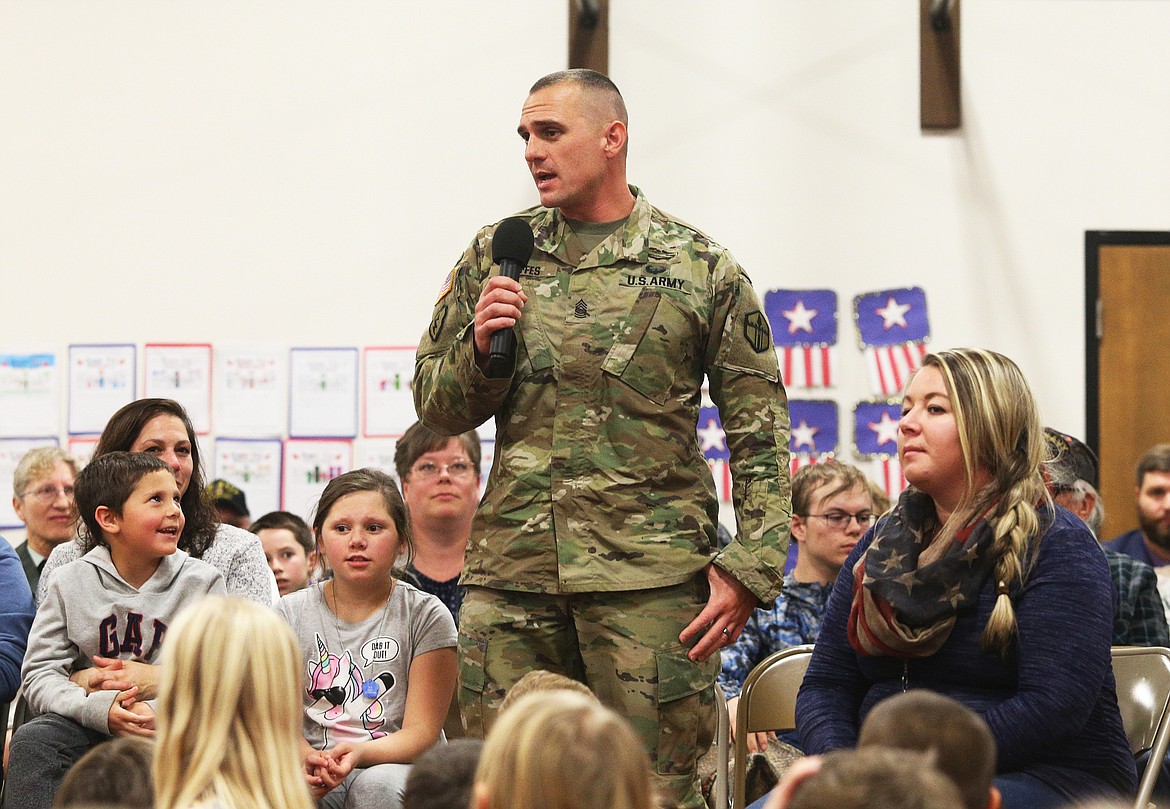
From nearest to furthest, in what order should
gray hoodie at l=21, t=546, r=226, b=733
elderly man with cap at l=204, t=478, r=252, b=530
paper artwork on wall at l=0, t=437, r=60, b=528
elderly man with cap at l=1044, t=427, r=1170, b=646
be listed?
gray hoodie at l=21, t=546, r=226, b=733
elderly man with cap at l=1044, t=427, r=1170, b=646
elderly man with cap at l=204, t=478, r=252, b=530
paper artwork on wall at l=0, t=437, r=60, b=528

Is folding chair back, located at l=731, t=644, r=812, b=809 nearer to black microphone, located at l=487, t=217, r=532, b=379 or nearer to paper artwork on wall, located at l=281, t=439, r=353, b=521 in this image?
black microphone, located at l=487, t=217, r=532, b=379

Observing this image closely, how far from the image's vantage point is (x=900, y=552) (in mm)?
2281

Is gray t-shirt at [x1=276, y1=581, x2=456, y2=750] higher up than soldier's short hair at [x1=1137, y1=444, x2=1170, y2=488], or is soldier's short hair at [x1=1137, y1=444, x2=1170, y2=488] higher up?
soldier's short hair at [x1=1137, y1=444, x2=1170, y2=488]

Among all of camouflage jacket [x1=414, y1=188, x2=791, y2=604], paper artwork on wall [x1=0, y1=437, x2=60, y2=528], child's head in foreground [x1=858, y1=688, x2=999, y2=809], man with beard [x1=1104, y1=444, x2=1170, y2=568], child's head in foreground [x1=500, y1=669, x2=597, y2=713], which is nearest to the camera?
child's head in foreground [x1=858, y1=688, x2=999, y2=809]

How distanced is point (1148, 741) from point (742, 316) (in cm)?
113

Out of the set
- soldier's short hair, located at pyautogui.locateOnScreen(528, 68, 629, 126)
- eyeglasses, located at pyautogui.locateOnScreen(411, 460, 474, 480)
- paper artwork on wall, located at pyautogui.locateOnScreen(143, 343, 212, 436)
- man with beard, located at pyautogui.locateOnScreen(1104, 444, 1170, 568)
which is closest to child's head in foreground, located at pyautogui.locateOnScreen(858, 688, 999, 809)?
soldier's short hair, located at pyautogui.locateOnScreen(528, 68, 629, 126)

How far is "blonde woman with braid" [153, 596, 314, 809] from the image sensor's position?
1.67 m

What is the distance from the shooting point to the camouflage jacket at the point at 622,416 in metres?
2.35

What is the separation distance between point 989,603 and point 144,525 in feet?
5.79

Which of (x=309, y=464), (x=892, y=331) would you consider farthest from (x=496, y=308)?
(x=892, y=331)

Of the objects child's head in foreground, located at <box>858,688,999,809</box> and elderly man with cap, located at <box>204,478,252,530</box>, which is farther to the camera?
elderly man with cap, located at <box>204,478,252,530</box>

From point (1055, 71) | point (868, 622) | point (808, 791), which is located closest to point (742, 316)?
point (868, 622)

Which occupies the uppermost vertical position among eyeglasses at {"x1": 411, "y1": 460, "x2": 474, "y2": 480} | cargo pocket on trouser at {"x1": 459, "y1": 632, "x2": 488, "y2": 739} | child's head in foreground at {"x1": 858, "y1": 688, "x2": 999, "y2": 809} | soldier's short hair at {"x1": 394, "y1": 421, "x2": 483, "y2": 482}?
soldier's short hair at {"x1": 394, "y1": 421, "x2": 483, "y2": 482}

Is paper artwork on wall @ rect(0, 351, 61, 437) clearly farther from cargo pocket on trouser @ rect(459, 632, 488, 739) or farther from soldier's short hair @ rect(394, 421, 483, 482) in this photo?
cargo pocket on trouser @ rect(459, 632, 488, 739)
